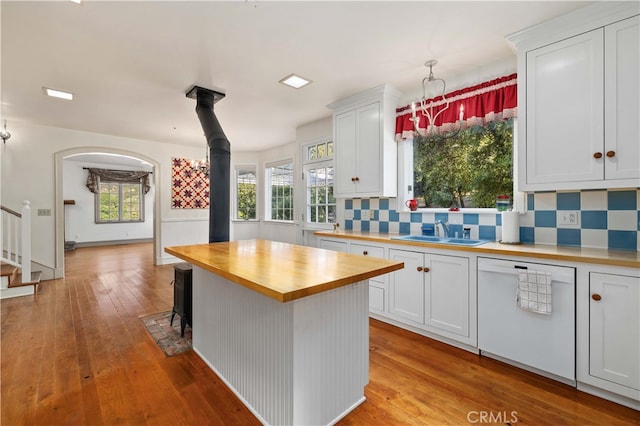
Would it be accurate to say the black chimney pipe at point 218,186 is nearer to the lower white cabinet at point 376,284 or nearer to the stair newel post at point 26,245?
the lower white cabinet at point 376,284

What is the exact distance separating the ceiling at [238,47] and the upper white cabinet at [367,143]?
17 centimetres

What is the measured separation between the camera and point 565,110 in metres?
2.03

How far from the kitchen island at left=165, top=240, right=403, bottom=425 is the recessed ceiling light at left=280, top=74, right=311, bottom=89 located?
76.5 inches

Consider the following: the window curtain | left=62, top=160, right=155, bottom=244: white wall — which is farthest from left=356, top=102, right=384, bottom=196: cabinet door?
left=62, top=160, right=155, bottom=244: white wall

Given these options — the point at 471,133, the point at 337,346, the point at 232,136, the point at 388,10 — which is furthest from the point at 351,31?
the point at 232,136

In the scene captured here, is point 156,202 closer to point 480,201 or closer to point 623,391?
point 480,201

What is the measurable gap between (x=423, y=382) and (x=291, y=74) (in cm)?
293

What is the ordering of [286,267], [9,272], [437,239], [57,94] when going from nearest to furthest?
1. [286,267]
2. [437,239]
3. [57,94]
4. [9,272]

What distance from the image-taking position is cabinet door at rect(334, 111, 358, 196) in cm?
351

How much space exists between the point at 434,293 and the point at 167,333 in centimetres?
253

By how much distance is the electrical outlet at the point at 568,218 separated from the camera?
222 centimetres

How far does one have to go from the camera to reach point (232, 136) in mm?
5359

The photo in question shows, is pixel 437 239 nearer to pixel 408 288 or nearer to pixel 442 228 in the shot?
pixel 442 228

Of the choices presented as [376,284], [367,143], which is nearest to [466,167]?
[367,143]
